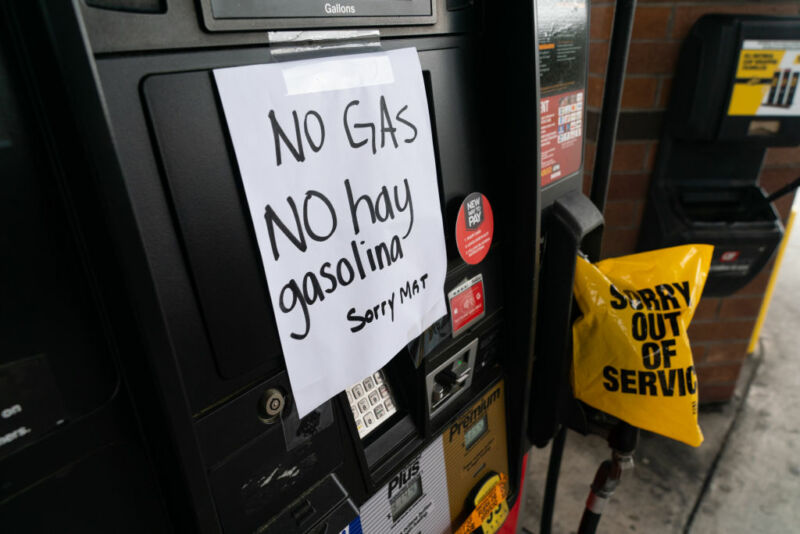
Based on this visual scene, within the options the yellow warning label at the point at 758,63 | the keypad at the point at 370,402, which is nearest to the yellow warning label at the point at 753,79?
the yellow warning label at the point at 758,63

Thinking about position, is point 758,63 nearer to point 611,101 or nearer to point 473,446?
point 611,101

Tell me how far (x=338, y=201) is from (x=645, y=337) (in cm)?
74

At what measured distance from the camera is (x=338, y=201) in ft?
2.11

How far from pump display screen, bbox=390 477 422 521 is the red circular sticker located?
40cm

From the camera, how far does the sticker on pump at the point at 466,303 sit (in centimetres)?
89

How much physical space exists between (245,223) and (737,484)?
2405 millimetres

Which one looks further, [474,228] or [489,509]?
[489,509]

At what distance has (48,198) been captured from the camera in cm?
43

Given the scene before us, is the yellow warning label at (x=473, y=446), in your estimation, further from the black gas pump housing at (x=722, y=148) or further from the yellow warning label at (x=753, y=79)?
the yellow warning label at (x=753, y=79)

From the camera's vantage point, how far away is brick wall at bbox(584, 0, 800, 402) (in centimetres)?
177

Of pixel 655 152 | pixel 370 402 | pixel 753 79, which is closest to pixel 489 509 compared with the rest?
pixel 370 402

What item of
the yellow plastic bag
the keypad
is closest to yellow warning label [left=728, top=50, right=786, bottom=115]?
the yellow plastic bag

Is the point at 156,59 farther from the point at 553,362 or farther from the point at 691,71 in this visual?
the point at 691,71

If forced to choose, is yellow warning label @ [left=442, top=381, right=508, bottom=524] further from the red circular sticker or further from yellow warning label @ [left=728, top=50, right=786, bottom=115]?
yellow warning label @ [left=728, top=50, right=786, bottom=115]
